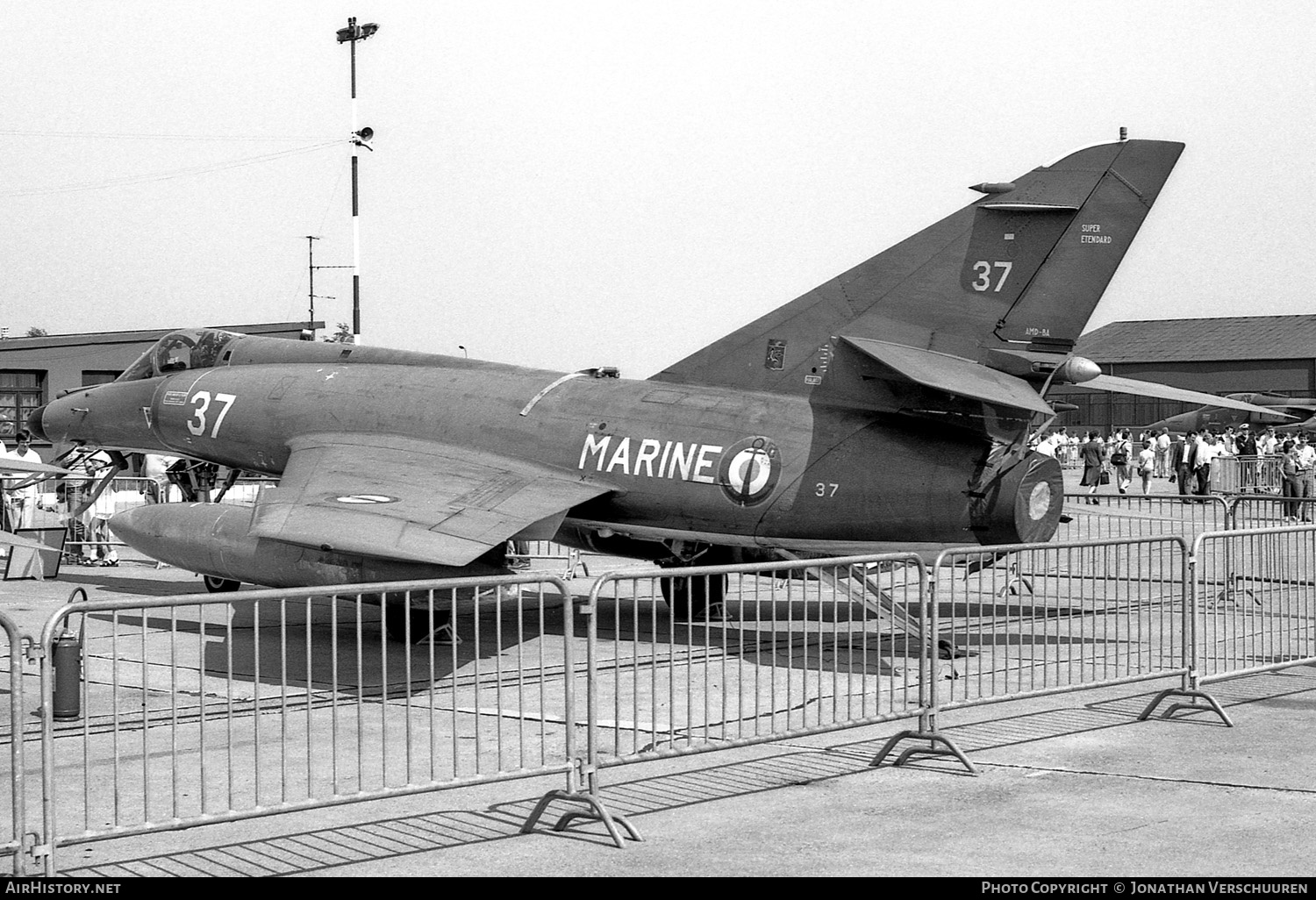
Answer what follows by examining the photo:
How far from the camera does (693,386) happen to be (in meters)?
13.1

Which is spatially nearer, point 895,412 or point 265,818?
point 265,818

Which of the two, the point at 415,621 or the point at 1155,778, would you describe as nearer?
the point at 1155,778

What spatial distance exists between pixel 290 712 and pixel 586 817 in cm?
362

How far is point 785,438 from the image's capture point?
12109 mm

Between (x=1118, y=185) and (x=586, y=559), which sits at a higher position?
(x=1118, y=185)

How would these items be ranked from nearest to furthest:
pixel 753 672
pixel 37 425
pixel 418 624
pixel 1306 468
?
pixel 753 672 → pixel 418 624 → pixel 37 425 → pixel 1306 468

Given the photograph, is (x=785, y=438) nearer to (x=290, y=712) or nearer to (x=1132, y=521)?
(x=290, y=712)

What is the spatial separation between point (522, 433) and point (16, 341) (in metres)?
29.0

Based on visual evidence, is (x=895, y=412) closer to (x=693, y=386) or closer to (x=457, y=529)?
(x=693, y=386)

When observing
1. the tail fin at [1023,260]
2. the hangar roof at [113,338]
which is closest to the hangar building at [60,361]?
the hangar roof at [113,338]

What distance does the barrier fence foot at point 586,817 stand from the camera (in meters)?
6.18

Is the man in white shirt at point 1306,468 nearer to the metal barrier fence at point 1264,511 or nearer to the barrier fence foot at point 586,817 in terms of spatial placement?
the metal barrier fence at point 1264,511

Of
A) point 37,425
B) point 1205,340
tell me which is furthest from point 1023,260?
point 1205,340
